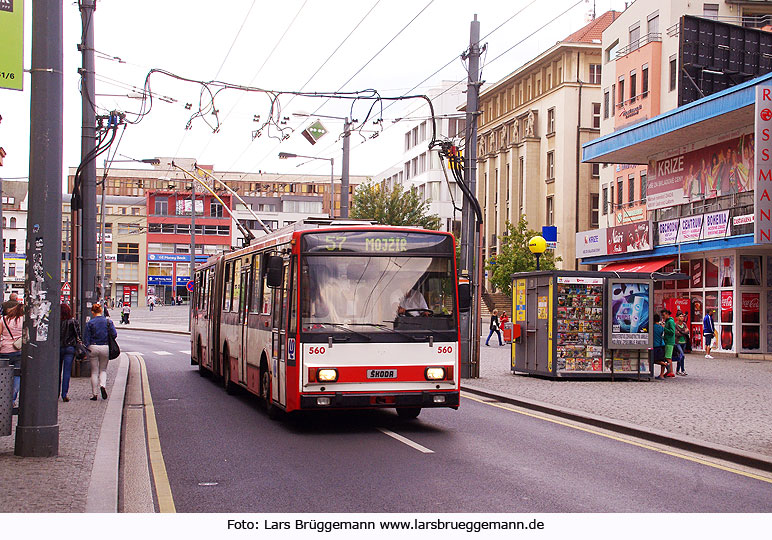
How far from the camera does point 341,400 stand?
12656 millimetres

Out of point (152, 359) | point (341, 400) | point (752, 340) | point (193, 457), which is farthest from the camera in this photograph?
point (752, 340)

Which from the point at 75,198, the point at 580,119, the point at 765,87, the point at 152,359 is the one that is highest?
the point at 580,119

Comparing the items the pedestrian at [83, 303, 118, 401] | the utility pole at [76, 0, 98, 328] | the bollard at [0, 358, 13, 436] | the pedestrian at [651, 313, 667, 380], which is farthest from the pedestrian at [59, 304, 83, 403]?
the pedestrian at [651, 313, 667, 380]

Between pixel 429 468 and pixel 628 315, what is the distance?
13.6m

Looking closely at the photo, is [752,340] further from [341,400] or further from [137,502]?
[137,502]

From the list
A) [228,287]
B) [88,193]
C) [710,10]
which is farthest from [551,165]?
[228,287]

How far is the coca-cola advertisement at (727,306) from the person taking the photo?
34.9 meters

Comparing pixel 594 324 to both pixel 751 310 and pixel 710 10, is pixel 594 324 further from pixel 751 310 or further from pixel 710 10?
pixel 710 10

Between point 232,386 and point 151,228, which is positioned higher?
point 151,228

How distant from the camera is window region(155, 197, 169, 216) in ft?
391

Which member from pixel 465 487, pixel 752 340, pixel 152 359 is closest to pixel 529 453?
pixel 465 487

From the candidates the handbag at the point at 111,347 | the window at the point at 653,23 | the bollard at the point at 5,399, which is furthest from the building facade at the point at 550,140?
the bollard at the point at 5,399

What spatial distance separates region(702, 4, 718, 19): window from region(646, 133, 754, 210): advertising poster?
28.7 feet

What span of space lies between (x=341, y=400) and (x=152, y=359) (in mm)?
20579
